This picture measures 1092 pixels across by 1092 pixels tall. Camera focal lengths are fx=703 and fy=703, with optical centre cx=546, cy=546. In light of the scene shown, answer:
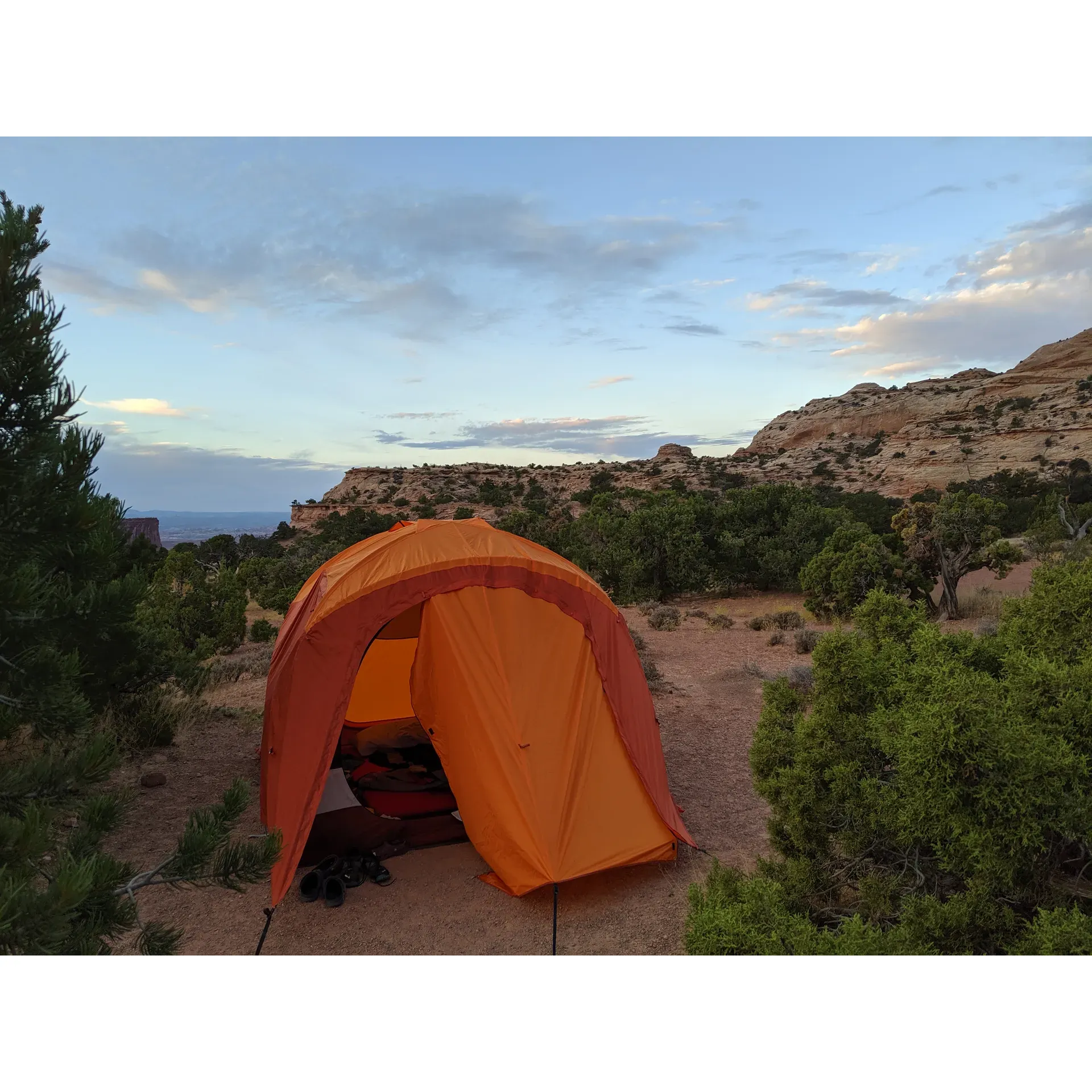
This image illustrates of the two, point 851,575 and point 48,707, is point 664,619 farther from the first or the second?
point 48,707

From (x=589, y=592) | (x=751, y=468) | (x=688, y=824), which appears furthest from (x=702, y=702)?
(x=751, y=468)

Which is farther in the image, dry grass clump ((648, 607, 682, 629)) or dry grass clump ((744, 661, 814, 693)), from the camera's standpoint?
dry grass clump ((648, 607, 682, 629))

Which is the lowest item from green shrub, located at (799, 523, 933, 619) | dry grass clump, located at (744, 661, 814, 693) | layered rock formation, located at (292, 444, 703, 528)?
dry grass clump, located at (744, 661, 814, 693)

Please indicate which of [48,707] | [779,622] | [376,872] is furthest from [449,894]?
[779,622]

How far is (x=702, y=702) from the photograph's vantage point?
335 inches

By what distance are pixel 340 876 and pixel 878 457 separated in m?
43.0

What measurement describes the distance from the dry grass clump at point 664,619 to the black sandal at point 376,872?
347 inches

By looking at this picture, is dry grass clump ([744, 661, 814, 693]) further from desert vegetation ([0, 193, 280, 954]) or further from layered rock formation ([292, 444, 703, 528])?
layered rock formation ([292, 444, 703, 528])

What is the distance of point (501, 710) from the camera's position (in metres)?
4.62

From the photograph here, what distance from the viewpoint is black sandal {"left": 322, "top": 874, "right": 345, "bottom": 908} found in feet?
14.3

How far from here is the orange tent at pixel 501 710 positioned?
14.6ft

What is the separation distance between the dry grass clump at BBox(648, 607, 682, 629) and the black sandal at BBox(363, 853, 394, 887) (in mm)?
8819

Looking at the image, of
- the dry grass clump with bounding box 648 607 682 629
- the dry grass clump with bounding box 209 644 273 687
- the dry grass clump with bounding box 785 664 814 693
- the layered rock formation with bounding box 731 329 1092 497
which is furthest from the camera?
the layered rock formation with bounding box 731 329 1092 497

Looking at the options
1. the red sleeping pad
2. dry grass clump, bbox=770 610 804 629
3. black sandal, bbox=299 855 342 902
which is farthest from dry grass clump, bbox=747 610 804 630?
black sandal, bbox=299 855 342 902
